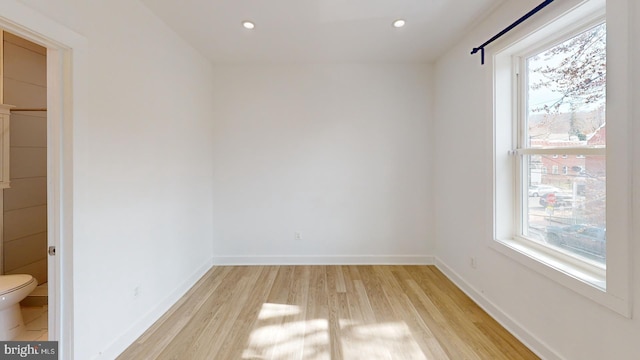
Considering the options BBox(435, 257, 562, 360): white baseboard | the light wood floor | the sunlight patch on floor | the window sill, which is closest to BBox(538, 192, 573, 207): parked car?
the window sill

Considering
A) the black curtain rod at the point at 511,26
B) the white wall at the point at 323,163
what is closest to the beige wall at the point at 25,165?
the white wall at the point at 323,163

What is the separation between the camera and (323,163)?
12.4 feet

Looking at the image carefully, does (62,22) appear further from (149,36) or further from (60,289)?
(60,289)

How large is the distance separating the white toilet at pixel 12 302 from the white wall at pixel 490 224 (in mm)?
3691

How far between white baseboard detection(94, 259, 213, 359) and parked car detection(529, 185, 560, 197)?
3291 millimetres

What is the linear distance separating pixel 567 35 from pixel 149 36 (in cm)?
316

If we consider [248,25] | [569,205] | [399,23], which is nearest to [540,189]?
[569,205]

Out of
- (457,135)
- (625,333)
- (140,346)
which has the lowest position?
(140,346)

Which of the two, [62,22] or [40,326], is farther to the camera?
[40,326]

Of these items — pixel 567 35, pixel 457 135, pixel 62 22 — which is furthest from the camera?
pixel 457 135

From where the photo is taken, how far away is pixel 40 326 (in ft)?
7.71

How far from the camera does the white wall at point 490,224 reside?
4.72 ft

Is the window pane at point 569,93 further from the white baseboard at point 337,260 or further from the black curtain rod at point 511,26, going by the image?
the white baseboard at point 337,260

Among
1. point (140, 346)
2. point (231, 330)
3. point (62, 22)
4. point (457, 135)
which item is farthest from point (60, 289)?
point (457, 135)
